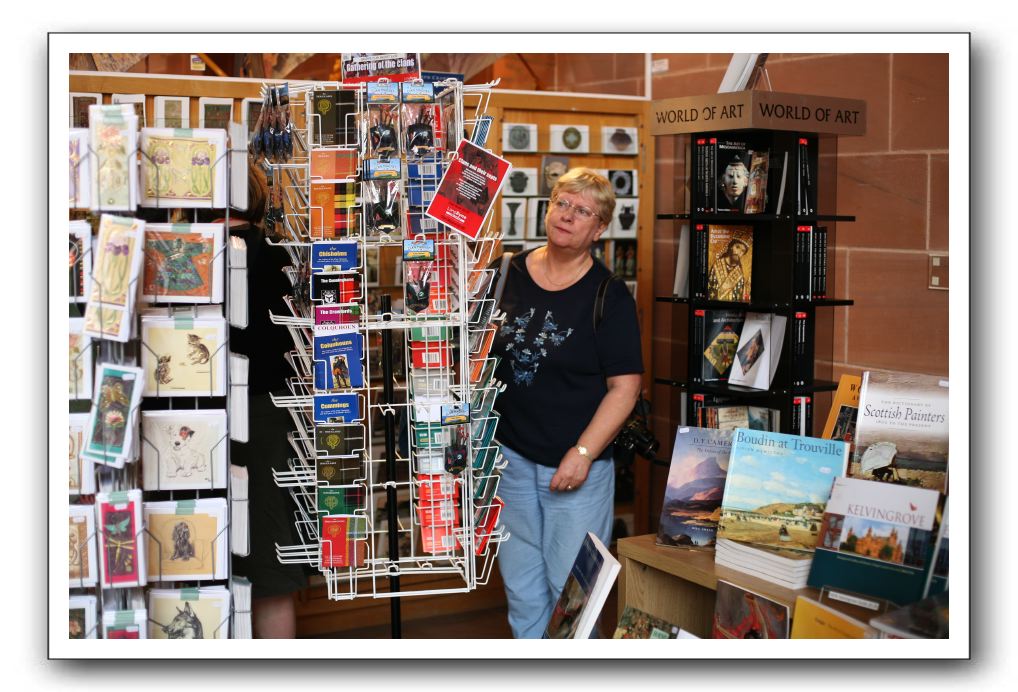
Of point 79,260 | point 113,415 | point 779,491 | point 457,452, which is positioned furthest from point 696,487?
point 79,260

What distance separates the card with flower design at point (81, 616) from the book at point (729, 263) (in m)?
2.06

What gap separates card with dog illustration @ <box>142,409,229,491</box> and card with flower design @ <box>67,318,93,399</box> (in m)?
0.14

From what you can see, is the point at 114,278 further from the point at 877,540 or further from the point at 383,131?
the point at 877,540

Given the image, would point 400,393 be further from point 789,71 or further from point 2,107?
point 789,71

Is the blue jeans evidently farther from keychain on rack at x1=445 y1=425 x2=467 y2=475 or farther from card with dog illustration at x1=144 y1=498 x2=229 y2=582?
card with dog illustration at x1=144 y1=498 x2=229 y2=582

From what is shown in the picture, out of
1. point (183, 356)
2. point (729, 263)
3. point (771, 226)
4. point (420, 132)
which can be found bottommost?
point (183, 356)

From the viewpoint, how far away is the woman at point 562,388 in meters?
3.12

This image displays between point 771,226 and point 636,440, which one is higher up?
point 771,226

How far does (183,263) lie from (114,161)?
0.26 meters

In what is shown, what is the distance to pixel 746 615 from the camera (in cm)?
250

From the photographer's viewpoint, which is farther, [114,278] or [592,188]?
[592,188]

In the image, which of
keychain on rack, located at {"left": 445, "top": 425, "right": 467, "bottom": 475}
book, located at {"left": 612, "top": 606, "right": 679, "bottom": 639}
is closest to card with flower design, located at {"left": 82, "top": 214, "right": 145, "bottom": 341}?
keychain on rack, located at {"left": 445, "top": 425, "right": 467, "bottom": 475}

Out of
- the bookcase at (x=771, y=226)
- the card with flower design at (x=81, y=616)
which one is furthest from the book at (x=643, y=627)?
the card with flower design at (x=81, y=616)

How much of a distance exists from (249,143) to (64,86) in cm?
45
